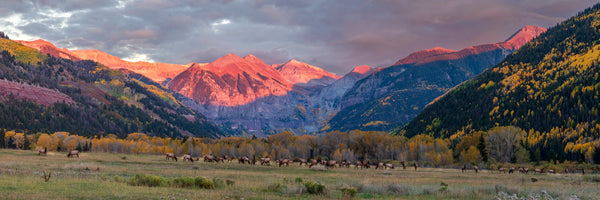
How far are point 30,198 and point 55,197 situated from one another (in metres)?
1.41

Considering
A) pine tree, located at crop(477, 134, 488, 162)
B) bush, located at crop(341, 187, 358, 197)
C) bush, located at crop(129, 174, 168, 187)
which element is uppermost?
pine tree, located at crop(477, 134, 488, 162)

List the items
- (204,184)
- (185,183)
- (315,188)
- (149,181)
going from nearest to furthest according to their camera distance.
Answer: (315,188)
(204,184)
(185,183)
(149,181)

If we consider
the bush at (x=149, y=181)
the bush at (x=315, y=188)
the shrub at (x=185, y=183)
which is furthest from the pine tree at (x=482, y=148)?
the bush at (x=149, y=181)

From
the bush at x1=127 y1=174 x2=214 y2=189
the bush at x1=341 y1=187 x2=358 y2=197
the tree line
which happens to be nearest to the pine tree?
the tree line

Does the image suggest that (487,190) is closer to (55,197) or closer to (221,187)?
(221,187)

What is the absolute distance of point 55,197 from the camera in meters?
25.2

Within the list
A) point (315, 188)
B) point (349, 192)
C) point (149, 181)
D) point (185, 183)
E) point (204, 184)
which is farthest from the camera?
point (149, 181)

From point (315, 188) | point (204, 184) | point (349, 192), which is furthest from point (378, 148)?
point (315, 188)

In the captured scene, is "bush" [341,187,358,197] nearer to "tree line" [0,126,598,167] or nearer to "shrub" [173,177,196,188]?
"shrub" [173,177,196,188]

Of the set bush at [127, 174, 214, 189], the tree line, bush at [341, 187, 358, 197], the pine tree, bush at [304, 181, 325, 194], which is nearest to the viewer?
bush at [341, 187, 358, 197]

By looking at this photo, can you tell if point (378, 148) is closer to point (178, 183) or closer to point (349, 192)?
point (349, 192)

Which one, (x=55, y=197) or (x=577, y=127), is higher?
(x=577, y=127)

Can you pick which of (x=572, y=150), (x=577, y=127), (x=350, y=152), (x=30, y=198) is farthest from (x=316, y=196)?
(x=577, y=127)

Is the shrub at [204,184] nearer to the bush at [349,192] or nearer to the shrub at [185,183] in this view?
the shrub at [185,183]
